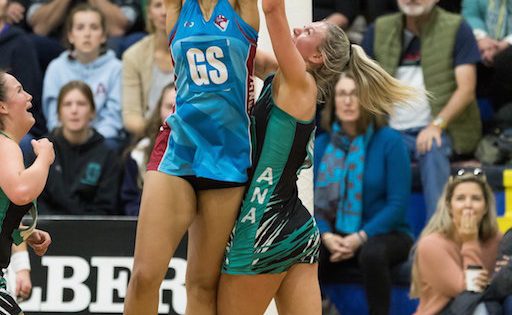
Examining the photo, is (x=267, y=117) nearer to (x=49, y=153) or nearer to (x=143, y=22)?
(x=49, y=153)

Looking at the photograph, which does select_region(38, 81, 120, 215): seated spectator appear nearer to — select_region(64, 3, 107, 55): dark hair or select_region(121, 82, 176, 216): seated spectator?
Result: select_region(121, 82, 176, 216): seated spectator

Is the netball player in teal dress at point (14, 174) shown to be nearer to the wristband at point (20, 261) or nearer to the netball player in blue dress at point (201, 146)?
the netball player in blue dress at point (201, 146)

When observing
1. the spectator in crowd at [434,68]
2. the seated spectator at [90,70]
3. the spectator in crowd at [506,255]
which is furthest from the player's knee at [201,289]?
the seated spectator at [90,70]

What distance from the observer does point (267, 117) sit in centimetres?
480

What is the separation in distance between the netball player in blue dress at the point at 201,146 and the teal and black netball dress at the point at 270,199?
60 millimetres

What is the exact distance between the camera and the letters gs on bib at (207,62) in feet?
15.2

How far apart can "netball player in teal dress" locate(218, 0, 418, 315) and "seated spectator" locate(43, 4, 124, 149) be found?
12.5ft

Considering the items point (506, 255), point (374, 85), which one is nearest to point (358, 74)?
point (374, 85)

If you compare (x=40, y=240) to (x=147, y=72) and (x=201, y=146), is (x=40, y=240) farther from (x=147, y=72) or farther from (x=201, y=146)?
(x=147, y=72)

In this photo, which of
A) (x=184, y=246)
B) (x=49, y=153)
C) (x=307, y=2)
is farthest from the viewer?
(x=184, y=246)

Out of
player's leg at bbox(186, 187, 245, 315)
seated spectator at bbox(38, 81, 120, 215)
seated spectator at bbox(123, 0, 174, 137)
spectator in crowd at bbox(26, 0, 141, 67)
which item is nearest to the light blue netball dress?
player's leg at bbox(186, 187, 245, 315)

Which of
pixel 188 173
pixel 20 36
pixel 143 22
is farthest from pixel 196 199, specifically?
pixel 143 22

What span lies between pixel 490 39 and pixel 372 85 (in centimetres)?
359

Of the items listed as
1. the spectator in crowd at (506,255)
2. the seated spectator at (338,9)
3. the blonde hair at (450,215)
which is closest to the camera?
the spectator in crowd at (506,255)
